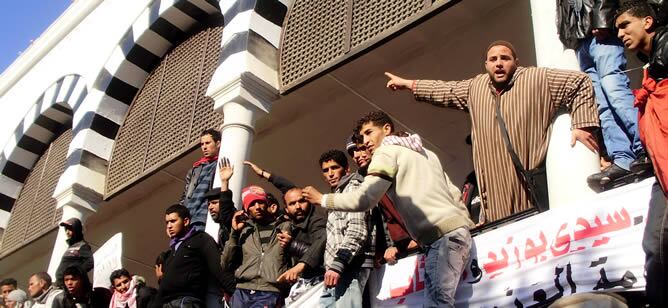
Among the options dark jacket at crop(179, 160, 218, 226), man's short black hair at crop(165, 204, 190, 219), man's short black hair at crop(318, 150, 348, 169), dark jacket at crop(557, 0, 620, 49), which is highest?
dark jacket at crop(557, 0, 620, 49)

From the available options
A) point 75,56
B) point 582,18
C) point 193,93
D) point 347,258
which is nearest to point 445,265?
point 347,258

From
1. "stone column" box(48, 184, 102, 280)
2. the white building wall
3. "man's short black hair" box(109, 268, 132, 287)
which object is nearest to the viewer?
"man's short black hair" box(109, 268, 132, 287)

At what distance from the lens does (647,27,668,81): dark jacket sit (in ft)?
10.2

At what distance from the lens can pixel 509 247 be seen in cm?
369

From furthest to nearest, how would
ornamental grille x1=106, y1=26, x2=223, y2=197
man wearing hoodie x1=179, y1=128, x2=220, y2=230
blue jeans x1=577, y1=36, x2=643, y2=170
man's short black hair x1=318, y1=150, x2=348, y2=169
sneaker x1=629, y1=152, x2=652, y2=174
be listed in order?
ornamental grille x1=106, y1=26, x2=223, y2=197
man wearing hoodie x1=179, y1=128, x2=220, y2=230
man's short black hair x1=318, y1=150, x2=348, y2=169
blue jeans x1=577, y1=36, x2=643, y2=170
sneaker x1=629, y1=152, x2=652, y2=174

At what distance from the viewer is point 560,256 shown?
3477 mm

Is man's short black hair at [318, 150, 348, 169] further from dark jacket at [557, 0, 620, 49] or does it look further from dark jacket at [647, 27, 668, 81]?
dark jacket at [647, 27, 668, 81]

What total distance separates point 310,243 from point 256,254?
45cm

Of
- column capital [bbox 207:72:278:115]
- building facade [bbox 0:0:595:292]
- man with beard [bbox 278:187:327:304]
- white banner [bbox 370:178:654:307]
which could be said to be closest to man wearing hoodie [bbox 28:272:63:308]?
→ building facade [bbox 0:0:595:292]

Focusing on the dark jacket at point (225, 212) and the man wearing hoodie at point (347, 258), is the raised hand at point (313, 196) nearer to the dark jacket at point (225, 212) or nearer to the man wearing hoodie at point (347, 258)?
the man wearing hoodie at point (347, 258)

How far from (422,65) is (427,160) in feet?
12.4

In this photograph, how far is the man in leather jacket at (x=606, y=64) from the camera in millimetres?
4137

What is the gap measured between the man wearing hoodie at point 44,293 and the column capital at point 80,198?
205 centimetres

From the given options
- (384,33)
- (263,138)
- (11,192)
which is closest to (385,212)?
(384,33)
